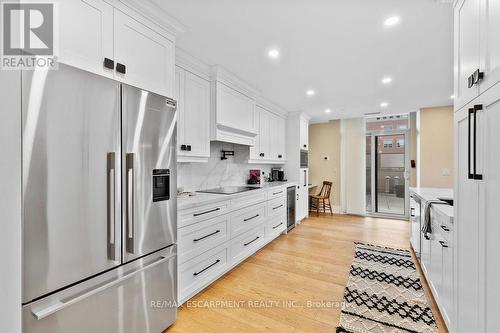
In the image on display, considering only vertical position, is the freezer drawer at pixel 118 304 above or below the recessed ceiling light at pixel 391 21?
below

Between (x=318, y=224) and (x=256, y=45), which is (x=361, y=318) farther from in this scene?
(x=318, y=224)

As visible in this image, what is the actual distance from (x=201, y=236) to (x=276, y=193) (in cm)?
204

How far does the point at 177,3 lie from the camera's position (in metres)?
1.79

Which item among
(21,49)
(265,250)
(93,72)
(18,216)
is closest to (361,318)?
(265,250)

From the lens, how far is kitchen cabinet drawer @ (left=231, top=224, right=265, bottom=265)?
116 inches

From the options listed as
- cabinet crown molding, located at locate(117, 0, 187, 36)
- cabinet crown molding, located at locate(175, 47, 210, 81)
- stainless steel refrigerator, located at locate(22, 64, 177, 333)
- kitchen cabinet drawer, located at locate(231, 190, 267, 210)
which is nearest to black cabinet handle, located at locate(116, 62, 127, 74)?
stainless steel refrigerator, located at locate(22, 64, 177, 333)

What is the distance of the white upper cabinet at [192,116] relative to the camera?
2.54m

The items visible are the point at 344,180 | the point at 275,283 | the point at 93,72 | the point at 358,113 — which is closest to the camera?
the point at 93,72

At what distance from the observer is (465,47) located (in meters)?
1.27

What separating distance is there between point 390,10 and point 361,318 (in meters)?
2.61

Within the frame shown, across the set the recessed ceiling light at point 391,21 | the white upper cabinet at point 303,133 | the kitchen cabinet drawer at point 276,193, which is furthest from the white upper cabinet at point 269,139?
the recessed ceiling light at point 391,21

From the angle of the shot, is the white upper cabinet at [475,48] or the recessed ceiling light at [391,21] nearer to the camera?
the white upper cabinet at [475,48]

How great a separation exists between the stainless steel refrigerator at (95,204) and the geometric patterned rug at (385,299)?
1.65 metres

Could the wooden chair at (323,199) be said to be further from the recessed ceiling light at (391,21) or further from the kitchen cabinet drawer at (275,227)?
the recessed ceiling light at (391,21)
